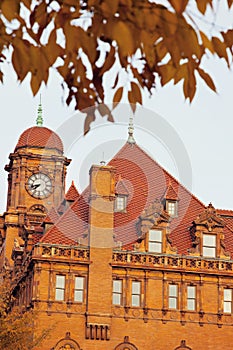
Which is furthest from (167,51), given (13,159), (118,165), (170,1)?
(13,159)

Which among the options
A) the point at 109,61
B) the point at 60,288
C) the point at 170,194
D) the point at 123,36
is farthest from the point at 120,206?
the point at 123,36

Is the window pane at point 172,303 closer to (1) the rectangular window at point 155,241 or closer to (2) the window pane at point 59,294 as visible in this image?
(1) the rectangular window at point 155,241

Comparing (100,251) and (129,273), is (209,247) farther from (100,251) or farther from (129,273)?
(100,251)

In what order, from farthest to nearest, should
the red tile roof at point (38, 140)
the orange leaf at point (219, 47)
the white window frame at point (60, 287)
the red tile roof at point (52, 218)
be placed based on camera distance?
1. the red tile roof at point (38, 140)
2. the red tile roof at point (52, 218)
3. the white window frame at point (60, 287)
4. the orange leaf at point (219, 47)

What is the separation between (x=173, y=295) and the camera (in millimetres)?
53594

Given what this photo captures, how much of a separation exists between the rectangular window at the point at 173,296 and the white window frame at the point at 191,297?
734mm

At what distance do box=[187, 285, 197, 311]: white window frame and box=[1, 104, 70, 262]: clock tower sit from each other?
65.0 feet

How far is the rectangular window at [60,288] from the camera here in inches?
2052

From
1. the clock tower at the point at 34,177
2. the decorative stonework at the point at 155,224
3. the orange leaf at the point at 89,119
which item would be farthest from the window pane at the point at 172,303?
the orange leaf at the point at 89,119

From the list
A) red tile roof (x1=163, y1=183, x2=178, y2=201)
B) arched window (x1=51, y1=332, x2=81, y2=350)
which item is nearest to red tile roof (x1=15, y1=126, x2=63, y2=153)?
red tile roof (x1=163, y1=183, x2=178, y2=201)

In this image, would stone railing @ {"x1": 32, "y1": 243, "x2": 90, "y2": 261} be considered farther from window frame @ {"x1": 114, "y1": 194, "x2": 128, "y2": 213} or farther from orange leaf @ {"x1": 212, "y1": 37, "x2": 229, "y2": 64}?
orange leaf @ {"x1": 212, "y1": 37, "x2": 229, "y2": 64}

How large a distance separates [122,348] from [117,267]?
14.9 ft

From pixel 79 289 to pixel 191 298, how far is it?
21.7ft

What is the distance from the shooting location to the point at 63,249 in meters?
52.5
